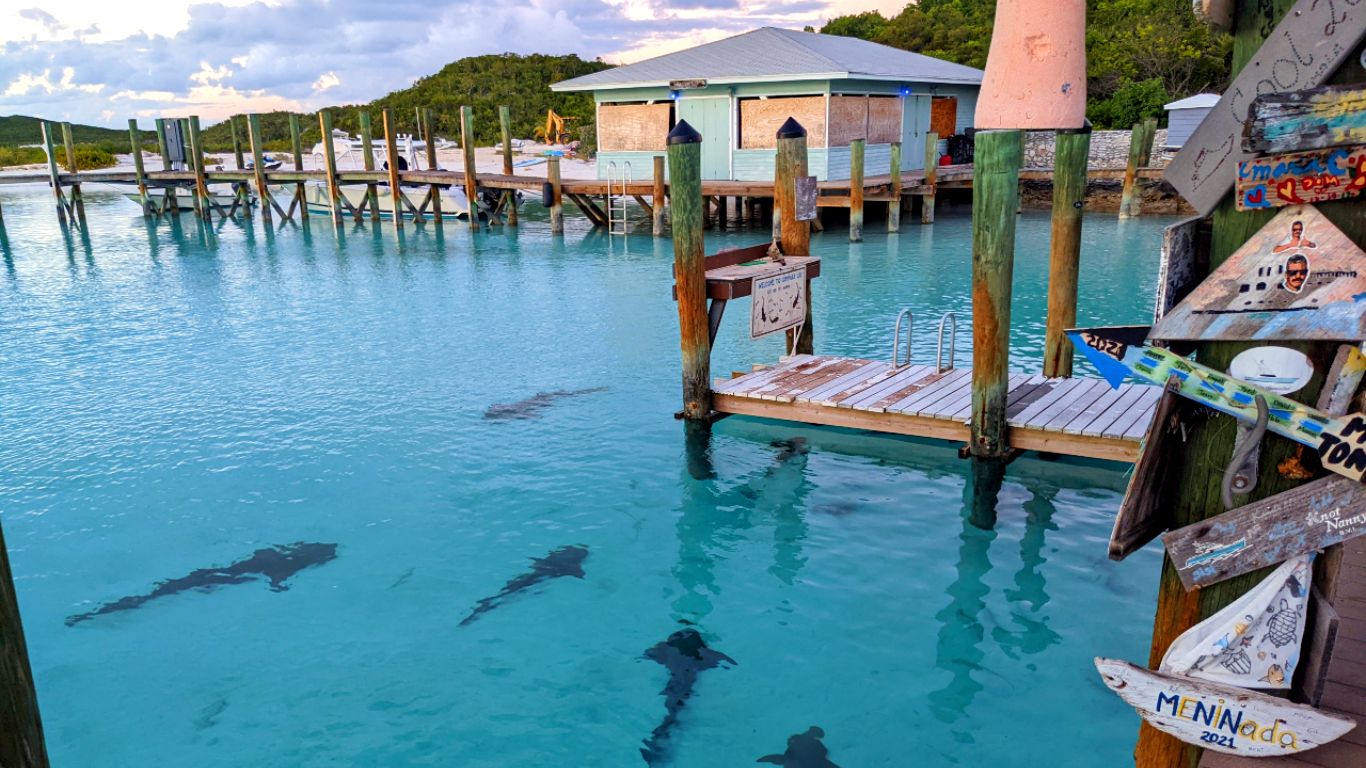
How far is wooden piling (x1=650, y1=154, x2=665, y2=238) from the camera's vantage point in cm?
2575

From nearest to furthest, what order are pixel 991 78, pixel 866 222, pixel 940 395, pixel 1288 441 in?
1. pixel 1288 441
2. pixel 991 78
3. pixel 940 395
4. pixel 866 222

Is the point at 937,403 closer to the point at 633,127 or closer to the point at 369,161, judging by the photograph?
the point at 633,127

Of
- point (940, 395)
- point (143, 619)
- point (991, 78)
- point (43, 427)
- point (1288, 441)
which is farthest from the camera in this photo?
point (43, 427)

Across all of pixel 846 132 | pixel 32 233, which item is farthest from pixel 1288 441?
pixel 32 233

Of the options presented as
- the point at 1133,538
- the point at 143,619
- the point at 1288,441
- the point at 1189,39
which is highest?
the point at 1189,39

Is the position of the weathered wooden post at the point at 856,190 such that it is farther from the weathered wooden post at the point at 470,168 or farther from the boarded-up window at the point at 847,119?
the weathered wooden post at the point at 470,168

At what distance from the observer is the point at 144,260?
26391 millimetres

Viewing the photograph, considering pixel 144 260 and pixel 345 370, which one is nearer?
pixel 345 370

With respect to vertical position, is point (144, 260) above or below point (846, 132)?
below

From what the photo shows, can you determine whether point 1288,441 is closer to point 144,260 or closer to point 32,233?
point 144,260

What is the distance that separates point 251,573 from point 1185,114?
28.8 m

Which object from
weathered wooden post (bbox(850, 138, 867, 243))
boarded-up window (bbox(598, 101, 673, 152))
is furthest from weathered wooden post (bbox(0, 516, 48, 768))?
boarded-up window (bbox(598, 101, 673, 152))

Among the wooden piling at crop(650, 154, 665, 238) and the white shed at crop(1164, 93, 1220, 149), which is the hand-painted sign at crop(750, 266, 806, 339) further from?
the white shed at crop(1164, 93, 1220, 149)

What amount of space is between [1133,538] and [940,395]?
6.37 metres
